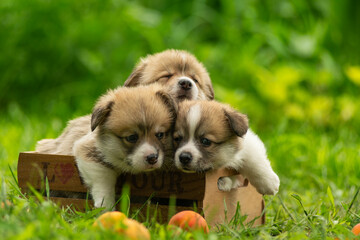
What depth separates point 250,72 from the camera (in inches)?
336

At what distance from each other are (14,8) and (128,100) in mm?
5383

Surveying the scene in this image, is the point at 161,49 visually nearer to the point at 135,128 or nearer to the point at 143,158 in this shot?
the point at 135,128

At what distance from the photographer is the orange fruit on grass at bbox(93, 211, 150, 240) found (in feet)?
8.97

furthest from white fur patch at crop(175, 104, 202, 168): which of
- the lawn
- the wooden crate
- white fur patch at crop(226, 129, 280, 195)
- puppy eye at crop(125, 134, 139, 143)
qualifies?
the lawn

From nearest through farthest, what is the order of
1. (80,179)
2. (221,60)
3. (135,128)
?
(135,128), (80,179), (221,60)

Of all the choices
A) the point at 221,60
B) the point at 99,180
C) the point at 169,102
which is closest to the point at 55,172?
the point at 99,180

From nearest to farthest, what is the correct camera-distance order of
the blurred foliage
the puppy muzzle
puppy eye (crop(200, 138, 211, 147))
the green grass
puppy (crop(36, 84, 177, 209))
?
the green grass, puppy (crop(36, 84, 177, 209)), puppy eye (crop(200, 138, 211, 147)), the puppy muzzle, the blurred foliage

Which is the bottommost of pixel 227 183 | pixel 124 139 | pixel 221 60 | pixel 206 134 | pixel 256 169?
pixel 227 183

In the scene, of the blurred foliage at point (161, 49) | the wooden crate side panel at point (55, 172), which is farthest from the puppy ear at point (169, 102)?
the blurred foliage at point (161, 49)

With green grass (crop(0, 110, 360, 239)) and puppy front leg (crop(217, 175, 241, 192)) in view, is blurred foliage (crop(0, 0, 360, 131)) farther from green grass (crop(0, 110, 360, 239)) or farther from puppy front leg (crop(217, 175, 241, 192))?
puppy front leg (crop(217, 175, 241, 192))

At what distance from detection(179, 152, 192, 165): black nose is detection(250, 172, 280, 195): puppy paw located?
0.69m

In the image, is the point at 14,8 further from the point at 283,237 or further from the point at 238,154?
the point at 283,237

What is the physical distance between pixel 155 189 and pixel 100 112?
62cm

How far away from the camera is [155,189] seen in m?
3.68
